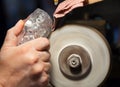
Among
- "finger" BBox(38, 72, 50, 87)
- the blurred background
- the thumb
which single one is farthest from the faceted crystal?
the blurred background

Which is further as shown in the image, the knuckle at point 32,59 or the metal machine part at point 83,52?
the metal machine part at point 83,52

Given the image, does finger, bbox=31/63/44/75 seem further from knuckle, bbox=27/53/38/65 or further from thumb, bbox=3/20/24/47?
thumb, bbox=3/20/24/47

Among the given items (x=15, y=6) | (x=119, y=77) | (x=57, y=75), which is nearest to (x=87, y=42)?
(x=57, y=75)

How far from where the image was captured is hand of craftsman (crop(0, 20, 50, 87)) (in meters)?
0.79

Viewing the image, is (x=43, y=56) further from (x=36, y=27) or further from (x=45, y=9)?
(x=45, y=9)

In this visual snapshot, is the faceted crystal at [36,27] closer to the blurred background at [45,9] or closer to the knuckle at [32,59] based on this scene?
the knuckle at [32,59]

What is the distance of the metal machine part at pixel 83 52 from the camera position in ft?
2.94

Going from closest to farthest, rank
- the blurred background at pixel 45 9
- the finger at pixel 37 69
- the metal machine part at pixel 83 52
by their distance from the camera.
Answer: the finger at pixel 37 69
the metal machine part at pixel 83 52
the blurred background at pixel 45 9

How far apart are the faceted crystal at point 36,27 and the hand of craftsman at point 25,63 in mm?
48

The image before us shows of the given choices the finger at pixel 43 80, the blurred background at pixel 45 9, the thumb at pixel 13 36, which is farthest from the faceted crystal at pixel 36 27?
the blurred background at pixel 45 9

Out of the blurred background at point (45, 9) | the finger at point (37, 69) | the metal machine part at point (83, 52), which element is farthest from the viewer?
the blurred background at point (45, 9)

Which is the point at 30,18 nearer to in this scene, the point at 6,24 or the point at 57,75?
the point at 57,75

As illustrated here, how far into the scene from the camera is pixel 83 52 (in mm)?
896

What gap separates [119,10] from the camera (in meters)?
1.74
